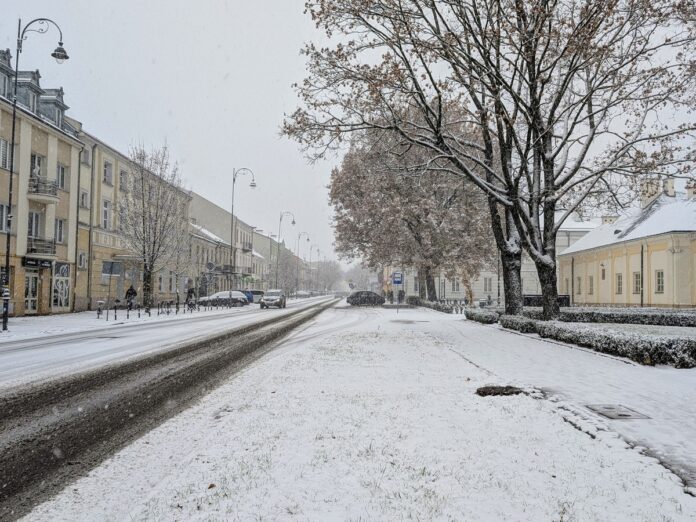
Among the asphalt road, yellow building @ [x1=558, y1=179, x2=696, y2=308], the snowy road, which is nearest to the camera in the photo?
the asphalt road

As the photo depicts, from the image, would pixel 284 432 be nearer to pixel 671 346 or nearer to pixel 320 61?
pixel 671 346

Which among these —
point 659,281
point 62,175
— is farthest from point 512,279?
point 62,175

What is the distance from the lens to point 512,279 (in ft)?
64.8

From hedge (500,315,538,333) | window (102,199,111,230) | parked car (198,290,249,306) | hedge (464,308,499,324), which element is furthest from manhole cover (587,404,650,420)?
parked car (198,290,249,306)

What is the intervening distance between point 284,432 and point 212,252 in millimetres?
57987

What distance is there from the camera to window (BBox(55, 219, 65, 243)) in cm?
2959

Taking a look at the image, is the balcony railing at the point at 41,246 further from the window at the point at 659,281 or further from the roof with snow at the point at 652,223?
the window at the point at 659,281

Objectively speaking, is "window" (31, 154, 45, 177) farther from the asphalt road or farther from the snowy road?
the asphalt road

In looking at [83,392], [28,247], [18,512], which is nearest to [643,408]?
[18,512]

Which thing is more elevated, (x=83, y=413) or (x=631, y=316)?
(x=631, y=316)

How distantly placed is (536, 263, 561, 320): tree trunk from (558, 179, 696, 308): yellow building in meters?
11.2

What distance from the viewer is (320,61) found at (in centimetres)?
1524

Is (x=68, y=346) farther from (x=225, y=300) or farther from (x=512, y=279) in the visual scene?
(x=225, y=300)

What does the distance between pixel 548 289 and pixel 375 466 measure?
48.5 feet
